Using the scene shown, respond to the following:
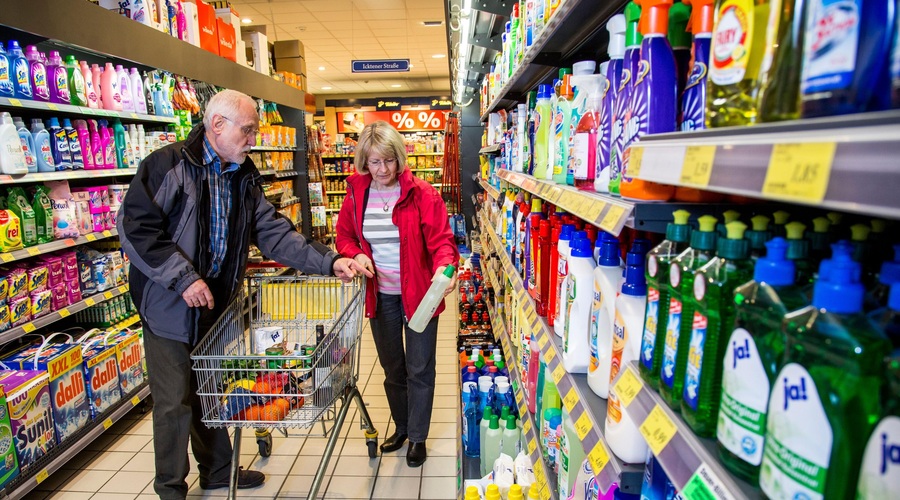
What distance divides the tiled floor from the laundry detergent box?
0.27 meters

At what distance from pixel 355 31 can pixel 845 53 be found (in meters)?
10.8

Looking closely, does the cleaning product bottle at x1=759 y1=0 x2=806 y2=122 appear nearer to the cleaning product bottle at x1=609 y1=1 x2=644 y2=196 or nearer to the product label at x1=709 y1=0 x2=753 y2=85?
the product label at x1=709 y1=0 x2=753 y2=85

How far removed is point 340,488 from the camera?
2.84m

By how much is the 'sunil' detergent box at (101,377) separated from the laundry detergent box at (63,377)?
52mm

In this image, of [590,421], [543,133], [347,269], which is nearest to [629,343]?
[590,421]

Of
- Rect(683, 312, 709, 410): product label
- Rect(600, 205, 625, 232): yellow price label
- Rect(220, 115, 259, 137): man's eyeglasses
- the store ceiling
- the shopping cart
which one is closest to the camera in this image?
Rect(683, 312, 709, 410): product label

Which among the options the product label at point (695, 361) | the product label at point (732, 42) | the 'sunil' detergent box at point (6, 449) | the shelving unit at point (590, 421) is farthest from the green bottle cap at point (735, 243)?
the 'sunil' detergent box at point (6, 449)

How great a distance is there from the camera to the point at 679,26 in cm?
102

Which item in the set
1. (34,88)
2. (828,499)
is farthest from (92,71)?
(828,499)

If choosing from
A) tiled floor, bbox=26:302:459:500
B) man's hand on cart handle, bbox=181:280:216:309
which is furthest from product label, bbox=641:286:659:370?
tiled floor, bbox=26:302:459:500

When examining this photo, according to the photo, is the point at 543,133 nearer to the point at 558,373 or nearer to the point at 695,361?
the point at 558,373

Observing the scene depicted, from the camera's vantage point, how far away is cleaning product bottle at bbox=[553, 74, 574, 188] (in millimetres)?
1597

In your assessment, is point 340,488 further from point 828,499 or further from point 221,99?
point 828,499

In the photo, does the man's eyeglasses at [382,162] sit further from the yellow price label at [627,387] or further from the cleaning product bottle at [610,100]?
the yellow price label at [627,387]
